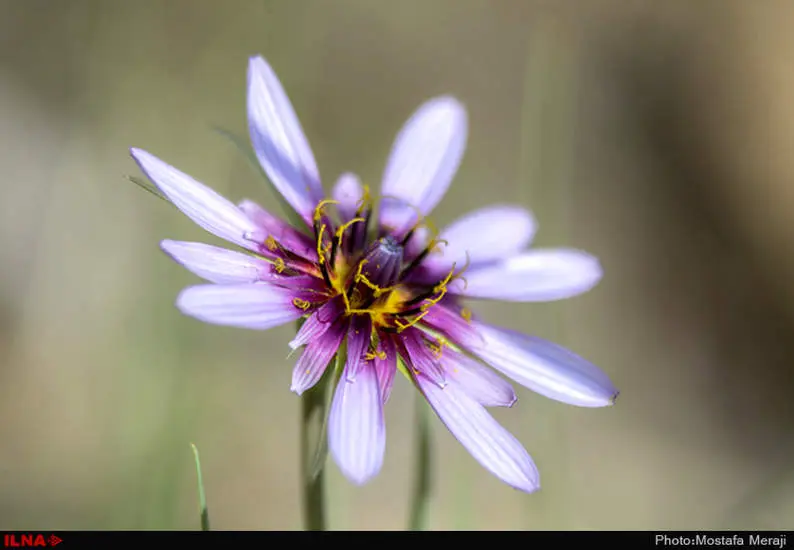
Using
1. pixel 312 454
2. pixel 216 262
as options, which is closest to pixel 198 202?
pixel 216 262

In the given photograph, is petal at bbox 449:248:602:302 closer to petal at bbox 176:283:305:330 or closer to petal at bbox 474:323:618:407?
petal at bbox 474:323:618:407

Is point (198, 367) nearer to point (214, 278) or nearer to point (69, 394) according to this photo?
point (69, 394)

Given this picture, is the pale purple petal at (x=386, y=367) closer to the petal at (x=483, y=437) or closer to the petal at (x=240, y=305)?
the petal at (x=483, y=437)

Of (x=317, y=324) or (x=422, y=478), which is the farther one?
(x=422, y=478)

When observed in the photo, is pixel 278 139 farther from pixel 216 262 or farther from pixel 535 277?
pixel 535 277
